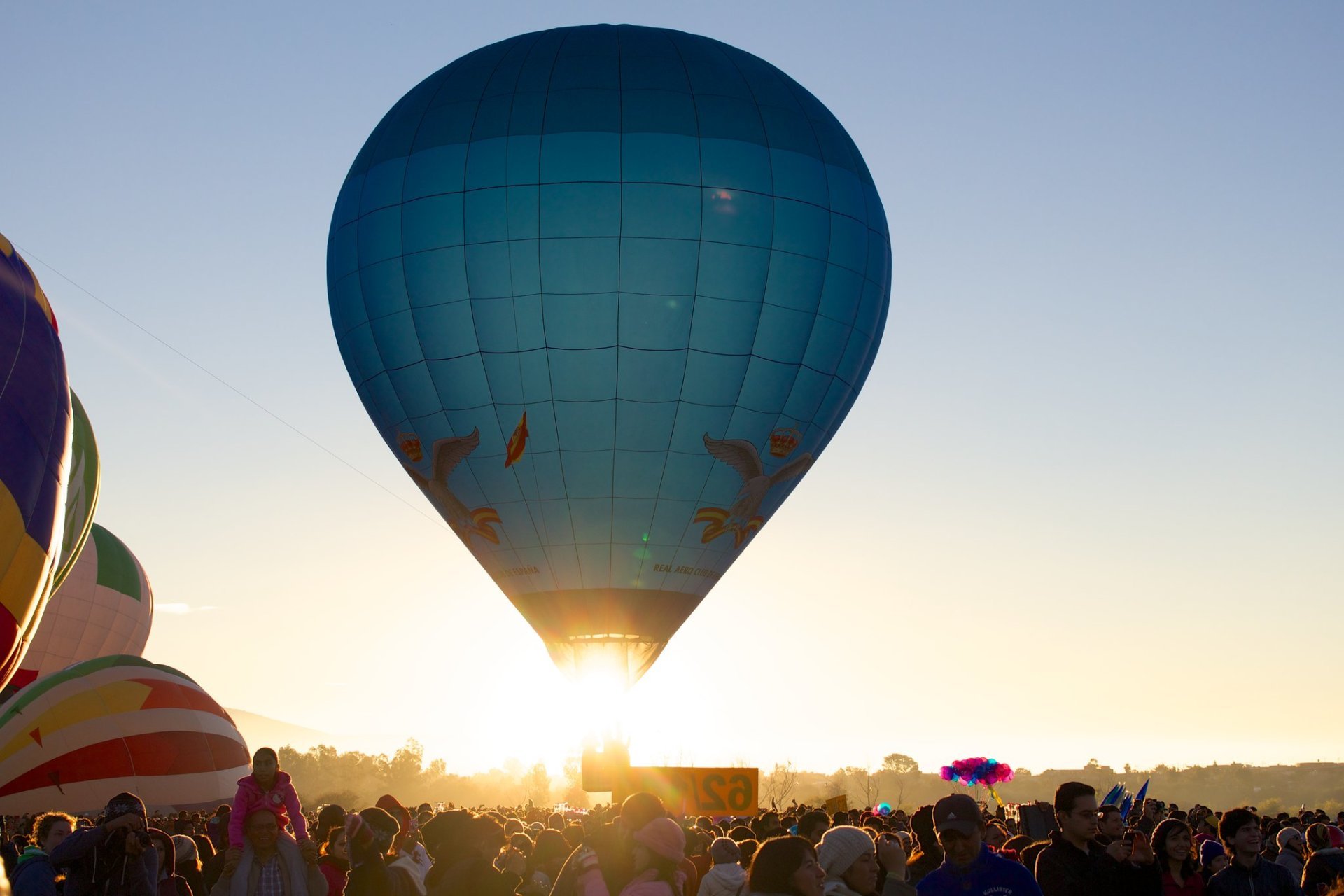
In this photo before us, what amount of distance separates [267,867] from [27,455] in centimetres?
285

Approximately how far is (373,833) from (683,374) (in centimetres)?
1400

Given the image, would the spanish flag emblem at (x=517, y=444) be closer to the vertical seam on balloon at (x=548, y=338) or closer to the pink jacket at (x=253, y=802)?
the vertical seam on balloon at (x=548, y=338)

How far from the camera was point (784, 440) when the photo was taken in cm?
2159

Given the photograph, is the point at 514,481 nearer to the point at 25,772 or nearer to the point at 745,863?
the point at 25,772

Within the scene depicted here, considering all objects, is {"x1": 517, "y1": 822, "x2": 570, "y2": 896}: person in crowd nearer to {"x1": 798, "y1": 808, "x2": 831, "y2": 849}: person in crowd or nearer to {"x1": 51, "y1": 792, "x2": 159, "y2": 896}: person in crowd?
{"x1": 798, "y1": 808, "x2": 831, "y2": 849}: person in crowd

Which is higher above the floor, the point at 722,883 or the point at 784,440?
the point at 784,440

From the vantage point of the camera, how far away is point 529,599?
70.9 feet

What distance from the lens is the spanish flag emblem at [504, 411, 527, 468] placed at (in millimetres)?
20609

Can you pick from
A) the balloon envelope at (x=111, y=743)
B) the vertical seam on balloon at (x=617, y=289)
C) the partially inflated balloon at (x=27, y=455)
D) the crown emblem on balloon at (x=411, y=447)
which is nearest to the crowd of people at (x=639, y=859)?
the partially inflated balloon at (x=27, y=455)

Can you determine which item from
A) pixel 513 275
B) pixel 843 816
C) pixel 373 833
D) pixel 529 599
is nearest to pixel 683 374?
pixel 513 275

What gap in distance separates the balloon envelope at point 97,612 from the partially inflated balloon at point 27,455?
77.4ft

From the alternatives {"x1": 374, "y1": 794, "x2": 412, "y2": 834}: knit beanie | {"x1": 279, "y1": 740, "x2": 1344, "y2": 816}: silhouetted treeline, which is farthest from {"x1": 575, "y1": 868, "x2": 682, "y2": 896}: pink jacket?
{"x1": 279, "y1": 740, "x2": 1344, "y2": 816}: silhouetted treeline

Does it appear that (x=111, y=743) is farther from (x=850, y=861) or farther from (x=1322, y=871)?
(x=850, y=861)

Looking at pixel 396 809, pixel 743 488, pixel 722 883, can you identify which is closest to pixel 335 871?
pixel 396 809
